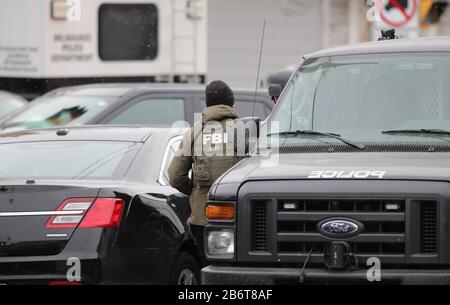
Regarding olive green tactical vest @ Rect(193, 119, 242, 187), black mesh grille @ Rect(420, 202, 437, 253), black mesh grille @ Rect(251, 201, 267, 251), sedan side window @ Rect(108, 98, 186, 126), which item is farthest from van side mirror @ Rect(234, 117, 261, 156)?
sedan side window @ Rect(108, 98, 186, 126)

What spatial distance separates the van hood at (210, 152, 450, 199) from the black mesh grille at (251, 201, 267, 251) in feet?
0.52

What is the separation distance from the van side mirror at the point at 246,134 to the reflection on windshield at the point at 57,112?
4.40m

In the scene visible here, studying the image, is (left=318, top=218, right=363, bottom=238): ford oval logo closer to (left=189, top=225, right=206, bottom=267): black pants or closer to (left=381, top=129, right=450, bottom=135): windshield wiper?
(left=381, top=129, right=450, bottom=135): windshield wiper

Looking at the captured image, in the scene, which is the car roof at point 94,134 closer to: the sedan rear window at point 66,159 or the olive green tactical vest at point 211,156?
the sedan rear window at point 66,159

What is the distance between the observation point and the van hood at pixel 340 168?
276 inches

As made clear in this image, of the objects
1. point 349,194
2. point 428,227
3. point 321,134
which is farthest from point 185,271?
point 428,227

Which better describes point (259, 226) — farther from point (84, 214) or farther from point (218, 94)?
point (218, 94)

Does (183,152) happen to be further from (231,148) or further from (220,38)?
(220,38)

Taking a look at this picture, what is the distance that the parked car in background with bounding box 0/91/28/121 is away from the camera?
669 inches

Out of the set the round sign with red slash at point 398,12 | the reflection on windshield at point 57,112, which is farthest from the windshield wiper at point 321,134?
the round sign with red slash at point 398,12

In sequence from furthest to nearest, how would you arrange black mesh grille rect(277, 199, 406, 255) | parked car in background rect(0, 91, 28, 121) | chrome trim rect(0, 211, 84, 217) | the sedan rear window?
1. parked car in background rect(0, 91, 28, 121)
2. the sedan rear window
3. chrome trim rect(0, 211, 84, 217)
4. black mesh grille rect(277, 199, 406, 255)

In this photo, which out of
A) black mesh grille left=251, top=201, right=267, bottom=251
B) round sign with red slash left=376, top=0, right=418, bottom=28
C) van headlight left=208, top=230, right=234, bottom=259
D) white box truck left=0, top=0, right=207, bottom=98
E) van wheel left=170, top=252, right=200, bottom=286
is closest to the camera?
black mesh grille left=251, top=201, right=267, bottom=251
